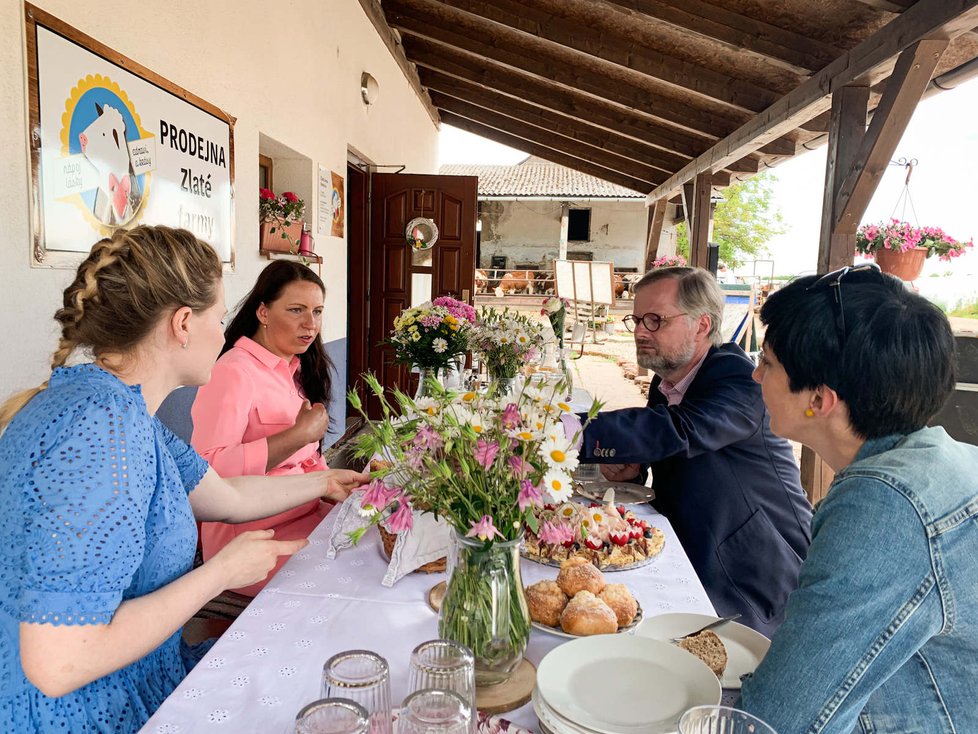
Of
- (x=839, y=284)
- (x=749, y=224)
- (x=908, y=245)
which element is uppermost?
(x=749, y=224)

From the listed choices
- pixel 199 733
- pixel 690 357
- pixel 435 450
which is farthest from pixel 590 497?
pixel 199 733

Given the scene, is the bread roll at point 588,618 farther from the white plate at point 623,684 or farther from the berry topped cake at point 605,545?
the berry topped cake at point 605,545

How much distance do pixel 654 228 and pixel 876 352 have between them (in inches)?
370

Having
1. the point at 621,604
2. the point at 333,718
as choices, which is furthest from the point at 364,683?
the point at 621,604

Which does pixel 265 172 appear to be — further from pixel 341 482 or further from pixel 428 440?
pixel 428 440

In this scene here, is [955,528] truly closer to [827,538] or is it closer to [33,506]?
[827,538]

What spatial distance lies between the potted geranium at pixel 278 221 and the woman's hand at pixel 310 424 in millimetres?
1788

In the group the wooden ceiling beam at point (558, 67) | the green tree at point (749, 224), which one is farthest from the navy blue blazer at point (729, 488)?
the green tree at point (749, 224)

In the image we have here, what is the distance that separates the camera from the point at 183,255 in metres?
1.24

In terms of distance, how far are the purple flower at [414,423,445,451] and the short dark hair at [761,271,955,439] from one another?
1.99 ft

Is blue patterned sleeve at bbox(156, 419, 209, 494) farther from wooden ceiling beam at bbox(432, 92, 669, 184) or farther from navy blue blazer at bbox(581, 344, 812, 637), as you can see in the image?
wooden ceiling beam at bbox(432, 92, 669, 184)

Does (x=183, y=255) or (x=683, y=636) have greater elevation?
(x=183, y=255)

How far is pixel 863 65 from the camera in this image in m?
3.18

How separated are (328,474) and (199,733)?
98cm
